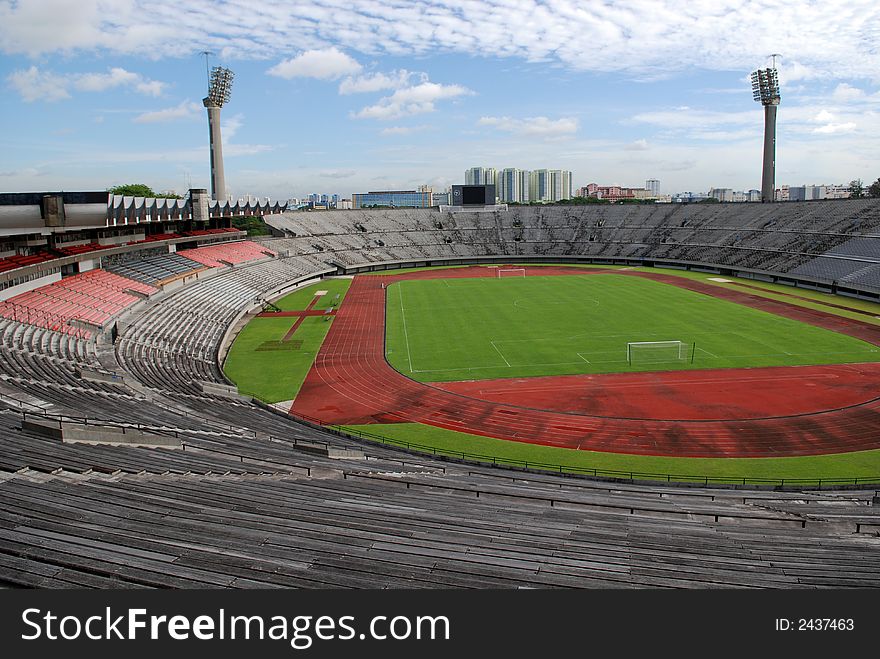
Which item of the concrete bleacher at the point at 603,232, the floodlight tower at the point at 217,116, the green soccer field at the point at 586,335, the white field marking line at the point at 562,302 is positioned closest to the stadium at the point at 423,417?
the green soccer field at the point at 586,335

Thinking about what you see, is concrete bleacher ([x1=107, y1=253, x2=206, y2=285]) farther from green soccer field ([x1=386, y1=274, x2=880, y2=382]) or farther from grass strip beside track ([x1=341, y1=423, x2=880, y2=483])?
grass strip beside track ([x1=341, y1=423, x2=880, y2=483])

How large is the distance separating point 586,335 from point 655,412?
16427mm

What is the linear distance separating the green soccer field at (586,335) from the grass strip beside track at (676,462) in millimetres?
10008

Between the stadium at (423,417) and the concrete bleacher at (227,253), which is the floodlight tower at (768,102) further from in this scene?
the concrete bleacher at (227,253)

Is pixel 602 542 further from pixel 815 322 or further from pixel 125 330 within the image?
pixel 815 322

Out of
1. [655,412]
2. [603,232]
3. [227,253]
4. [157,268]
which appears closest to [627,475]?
[655,412]

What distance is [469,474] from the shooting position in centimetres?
2012

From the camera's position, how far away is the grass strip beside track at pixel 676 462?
23094mm

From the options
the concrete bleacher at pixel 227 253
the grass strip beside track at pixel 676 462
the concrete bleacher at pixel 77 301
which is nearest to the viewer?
the grass strip beside track at pixel 676 462

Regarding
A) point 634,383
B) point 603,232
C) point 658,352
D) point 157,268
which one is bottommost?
point 634,383

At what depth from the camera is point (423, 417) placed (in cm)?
3016

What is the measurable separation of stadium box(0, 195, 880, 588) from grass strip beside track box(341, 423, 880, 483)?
14 cm

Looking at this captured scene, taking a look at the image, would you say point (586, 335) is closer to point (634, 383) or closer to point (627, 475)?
point (634, 383)

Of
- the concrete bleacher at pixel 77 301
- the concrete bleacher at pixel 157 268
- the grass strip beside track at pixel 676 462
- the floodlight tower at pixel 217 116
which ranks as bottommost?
the grass strip beside track at pixel 676 462
